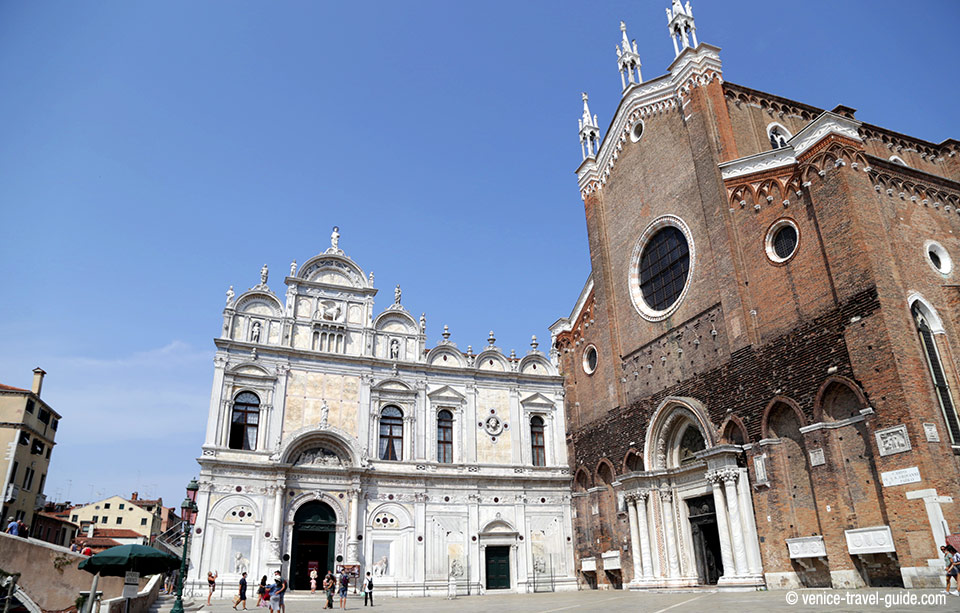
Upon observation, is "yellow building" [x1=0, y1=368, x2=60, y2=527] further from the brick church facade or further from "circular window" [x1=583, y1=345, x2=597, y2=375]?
"circular window" [x1=583, y1=345, x2=597, y2=375]

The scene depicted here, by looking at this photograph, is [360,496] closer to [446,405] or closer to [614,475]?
[446,405]

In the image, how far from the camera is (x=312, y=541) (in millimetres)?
23984

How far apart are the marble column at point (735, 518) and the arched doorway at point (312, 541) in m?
14.3

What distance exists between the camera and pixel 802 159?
1861cm

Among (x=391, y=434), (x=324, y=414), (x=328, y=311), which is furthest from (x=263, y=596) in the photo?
(x=328, y=311)

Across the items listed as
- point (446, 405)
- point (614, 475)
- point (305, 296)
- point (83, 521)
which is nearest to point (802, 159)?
point (614, 475)

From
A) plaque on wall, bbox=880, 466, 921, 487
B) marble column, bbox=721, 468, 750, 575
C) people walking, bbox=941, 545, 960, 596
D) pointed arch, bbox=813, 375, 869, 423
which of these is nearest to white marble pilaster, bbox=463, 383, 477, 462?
marble column, bbox=721, 468, 750, 575

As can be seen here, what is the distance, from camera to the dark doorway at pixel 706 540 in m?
20.6

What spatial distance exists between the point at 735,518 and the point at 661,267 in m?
9.56

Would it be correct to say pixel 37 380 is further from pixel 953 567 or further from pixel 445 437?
pixel 953 567

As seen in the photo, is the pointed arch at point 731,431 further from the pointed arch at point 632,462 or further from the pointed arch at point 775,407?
the pointed arch at point 632,462

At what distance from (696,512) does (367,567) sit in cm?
1230

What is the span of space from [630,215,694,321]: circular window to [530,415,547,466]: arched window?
775cm

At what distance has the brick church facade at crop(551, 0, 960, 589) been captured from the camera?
1521cm
